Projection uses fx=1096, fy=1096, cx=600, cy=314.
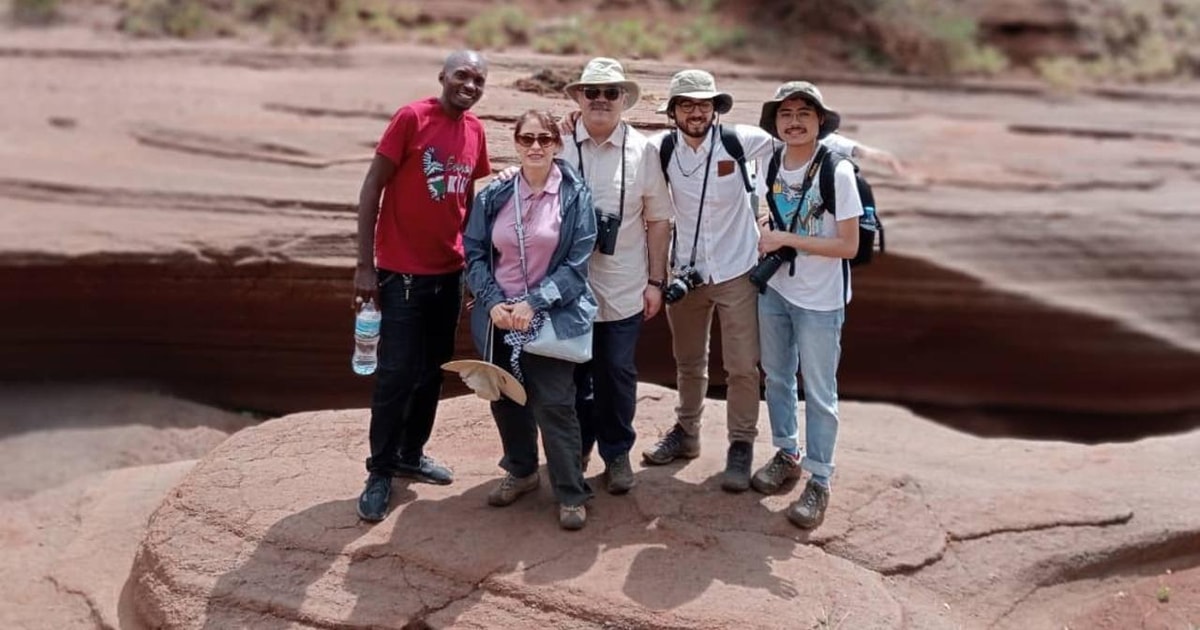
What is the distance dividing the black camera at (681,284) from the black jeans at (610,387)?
0.40ft

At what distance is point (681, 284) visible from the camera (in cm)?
373

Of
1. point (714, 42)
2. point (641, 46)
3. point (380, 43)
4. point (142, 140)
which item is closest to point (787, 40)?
point (714, 42)

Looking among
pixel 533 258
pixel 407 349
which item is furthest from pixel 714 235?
pixel 407 349

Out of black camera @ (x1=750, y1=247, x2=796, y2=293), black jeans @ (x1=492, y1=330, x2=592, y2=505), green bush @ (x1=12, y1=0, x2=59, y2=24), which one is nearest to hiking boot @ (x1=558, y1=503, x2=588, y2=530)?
black jeans @ (x1=492, y1=330, x2=592, y2=505)

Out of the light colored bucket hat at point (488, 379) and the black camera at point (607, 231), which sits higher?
the black camera at point (607, 231)

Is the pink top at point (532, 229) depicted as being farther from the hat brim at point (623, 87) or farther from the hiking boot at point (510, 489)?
the hiking boot at point (510, 489)

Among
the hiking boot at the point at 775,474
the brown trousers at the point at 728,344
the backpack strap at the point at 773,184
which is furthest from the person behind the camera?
the hiking boot at the point at 775,474

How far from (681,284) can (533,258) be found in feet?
1.83

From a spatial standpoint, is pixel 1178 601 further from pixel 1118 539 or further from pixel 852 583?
pixel 852 583

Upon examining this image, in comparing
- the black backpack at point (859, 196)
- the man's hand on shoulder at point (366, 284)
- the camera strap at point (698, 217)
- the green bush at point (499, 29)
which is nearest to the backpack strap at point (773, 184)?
the black backpack at point (859, 196)

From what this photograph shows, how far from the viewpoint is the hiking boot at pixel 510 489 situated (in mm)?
3896

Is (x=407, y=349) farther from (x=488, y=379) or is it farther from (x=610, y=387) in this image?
(x=610, y=387)

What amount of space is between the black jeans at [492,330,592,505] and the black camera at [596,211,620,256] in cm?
41

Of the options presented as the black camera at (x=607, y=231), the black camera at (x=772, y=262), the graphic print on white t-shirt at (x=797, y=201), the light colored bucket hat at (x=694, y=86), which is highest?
the light colored bucket hat at (x=694, y=86)
